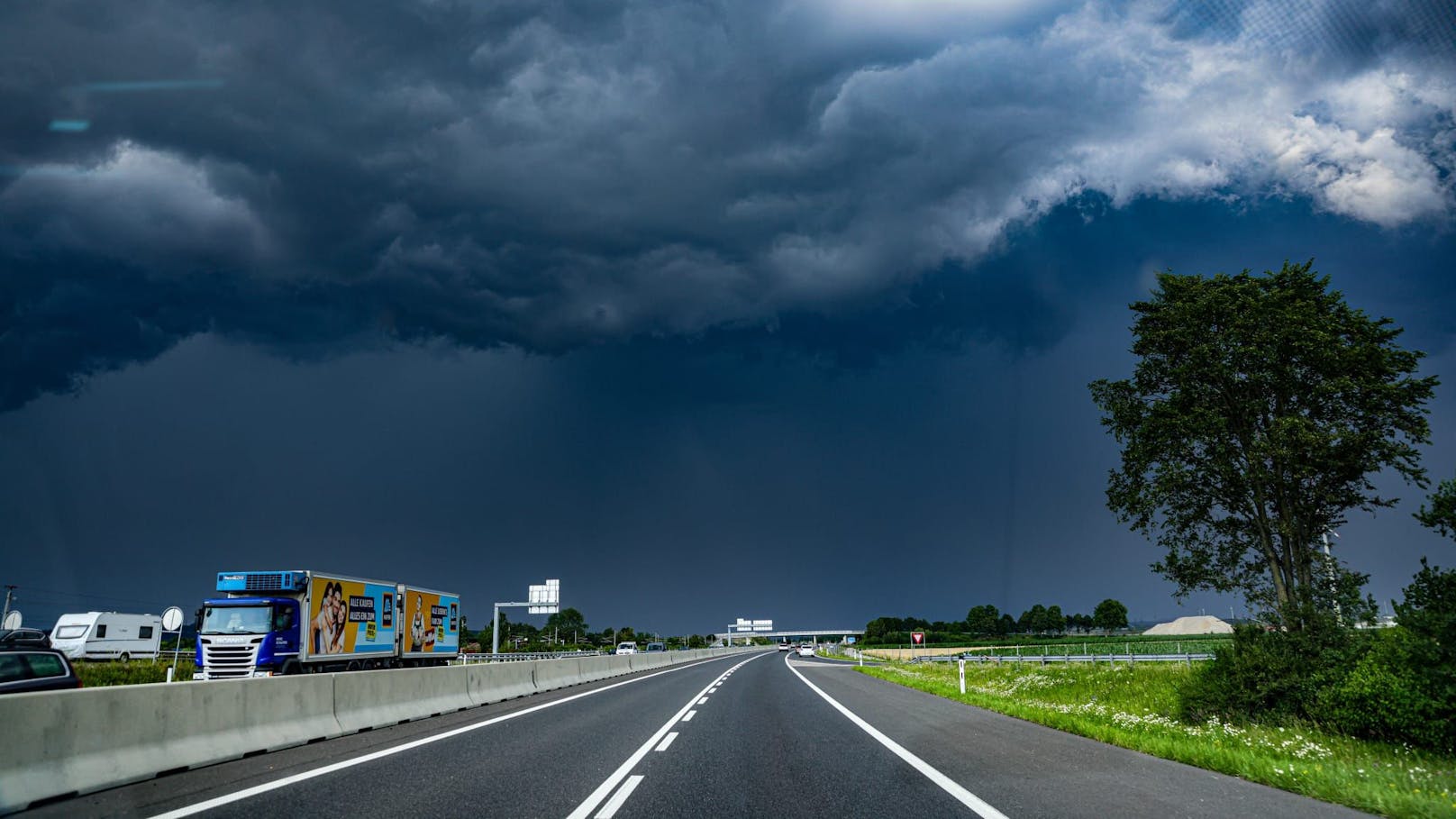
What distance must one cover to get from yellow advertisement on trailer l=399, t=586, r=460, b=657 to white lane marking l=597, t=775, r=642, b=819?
24.2 meters

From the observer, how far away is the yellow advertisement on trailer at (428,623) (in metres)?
29.5

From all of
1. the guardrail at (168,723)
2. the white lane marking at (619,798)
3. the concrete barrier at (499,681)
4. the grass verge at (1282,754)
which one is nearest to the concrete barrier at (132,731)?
the guardrail at (168,723)

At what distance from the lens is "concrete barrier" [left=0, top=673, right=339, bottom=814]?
6707mm

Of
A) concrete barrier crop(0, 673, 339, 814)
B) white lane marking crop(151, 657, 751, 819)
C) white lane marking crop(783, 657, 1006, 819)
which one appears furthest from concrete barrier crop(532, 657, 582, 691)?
concrete barrier crop(0, 673, 339, 814)

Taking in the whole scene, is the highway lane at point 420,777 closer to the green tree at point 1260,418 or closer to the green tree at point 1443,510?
the green tree at point 1443,510

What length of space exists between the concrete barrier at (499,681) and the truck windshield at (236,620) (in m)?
7.32

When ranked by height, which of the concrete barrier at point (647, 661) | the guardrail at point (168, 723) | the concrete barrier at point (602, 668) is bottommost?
the concrete barrier at point (647, 661)

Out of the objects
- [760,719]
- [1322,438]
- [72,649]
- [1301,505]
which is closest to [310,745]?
[760,719]

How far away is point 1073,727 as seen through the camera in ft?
42.8

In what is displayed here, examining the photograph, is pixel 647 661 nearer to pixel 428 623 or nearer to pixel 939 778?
pixel 428 623

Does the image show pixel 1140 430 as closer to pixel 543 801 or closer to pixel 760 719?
pixel 760 719

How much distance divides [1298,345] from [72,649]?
191ft

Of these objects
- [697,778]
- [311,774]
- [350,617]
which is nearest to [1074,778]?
[697,778]

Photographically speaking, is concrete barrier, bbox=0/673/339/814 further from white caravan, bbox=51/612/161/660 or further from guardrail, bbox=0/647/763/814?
white caravan, bbox=51/612/161/660
